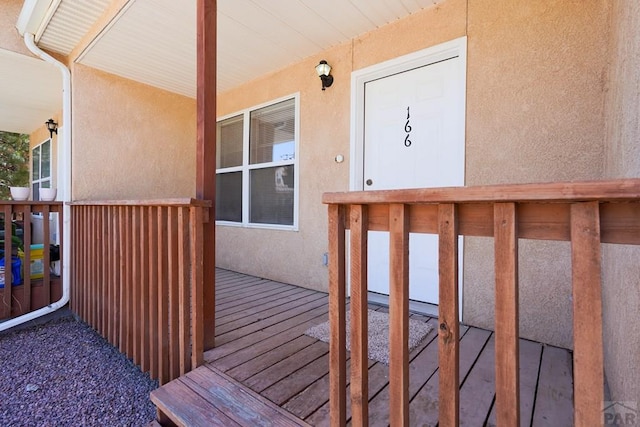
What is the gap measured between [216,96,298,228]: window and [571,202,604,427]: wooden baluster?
111 inches

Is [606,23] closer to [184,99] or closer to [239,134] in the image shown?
[239,134]

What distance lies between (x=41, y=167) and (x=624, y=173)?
8.20m

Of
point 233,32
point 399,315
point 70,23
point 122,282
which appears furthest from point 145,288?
point 70,23

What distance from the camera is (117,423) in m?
1.62

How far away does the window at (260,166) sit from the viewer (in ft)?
11.3

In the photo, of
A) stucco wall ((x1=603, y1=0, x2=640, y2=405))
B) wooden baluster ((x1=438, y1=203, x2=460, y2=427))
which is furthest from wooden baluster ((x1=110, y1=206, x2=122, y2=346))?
stucco wall ((x1=603, y1=0, x2=640, y2=405))

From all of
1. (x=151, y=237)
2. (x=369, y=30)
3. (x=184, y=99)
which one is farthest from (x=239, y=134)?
(x=151, y=237)

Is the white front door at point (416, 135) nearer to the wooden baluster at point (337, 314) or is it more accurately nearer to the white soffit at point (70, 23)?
the wooden baluster at point (337, 314)

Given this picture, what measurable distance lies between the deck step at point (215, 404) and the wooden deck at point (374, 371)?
5 centimetres

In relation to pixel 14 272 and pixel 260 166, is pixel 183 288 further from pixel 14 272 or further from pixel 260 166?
pixel 14 272

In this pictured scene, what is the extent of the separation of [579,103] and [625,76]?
2.40 ft

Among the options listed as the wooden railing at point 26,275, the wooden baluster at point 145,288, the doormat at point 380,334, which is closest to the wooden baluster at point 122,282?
the wooden baluster at point 145,288

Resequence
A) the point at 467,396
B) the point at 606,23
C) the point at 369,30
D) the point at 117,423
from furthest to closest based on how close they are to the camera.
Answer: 1. the point at 369,30
2. the point at 606,23
3. the point at 117,423
4. the point at 467,396

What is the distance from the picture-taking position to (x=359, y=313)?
3.30 feet
